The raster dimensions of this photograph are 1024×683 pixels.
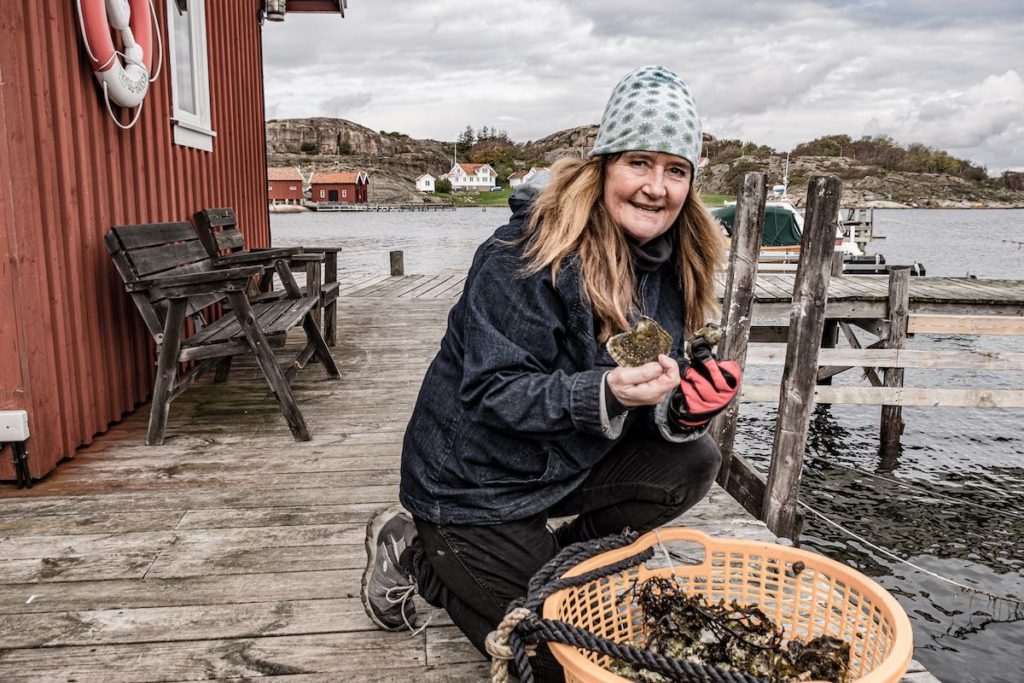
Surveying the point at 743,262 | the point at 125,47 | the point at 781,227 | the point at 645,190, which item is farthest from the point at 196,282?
the point at 781,227

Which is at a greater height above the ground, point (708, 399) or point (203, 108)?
point (203, 108)

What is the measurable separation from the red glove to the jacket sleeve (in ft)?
0.74

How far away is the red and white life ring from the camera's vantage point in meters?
4.01

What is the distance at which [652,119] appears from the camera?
6.70ft

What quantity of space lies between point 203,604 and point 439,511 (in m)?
0.95

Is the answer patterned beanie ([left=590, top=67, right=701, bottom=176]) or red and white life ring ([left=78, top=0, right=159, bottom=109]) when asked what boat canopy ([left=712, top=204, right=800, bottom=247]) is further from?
patterned beanie ([left=590, top=67, right=701, bottom=176])

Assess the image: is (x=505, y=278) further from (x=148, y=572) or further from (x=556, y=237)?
(x=148, y=572)

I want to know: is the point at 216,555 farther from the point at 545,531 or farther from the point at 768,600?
the point at 768,600

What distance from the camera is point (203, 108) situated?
6391mm

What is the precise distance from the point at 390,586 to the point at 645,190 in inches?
Result: 53.2

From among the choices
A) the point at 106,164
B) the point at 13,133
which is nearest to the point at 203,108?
the point at 106,164

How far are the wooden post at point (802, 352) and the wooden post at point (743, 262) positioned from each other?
26 cm

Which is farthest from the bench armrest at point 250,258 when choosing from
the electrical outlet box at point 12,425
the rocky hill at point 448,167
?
the rocky hill at point 448,167

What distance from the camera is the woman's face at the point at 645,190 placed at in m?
2.09
